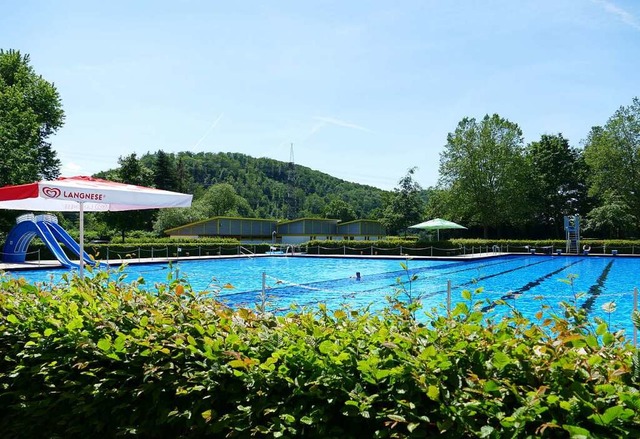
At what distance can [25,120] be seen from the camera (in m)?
28.0

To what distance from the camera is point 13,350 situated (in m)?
2.91

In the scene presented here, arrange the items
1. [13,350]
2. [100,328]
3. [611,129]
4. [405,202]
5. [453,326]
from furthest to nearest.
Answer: [405,202] → [611,129] → [13,350] → [100,328] → [453,326]

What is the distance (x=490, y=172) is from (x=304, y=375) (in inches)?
1900

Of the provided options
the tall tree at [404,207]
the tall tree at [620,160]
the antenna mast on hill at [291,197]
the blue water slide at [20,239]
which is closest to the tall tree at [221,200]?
the antenna mast on hill at [291,197]

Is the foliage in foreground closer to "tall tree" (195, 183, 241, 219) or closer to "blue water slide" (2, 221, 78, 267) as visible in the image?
"blue water slide" (2, 221, 78, 267)

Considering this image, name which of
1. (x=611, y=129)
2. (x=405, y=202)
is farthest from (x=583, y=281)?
(x=405, y=202)

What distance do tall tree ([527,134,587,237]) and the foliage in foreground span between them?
162 ft

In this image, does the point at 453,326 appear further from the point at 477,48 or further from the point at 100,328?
the point at 477,48

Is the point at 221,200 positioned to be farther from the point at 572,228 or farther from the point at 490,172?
the point at 572,228

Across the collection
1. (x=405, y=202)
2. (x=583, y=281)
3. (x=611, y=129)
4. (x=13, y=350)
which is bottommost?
(x=583, y=281)

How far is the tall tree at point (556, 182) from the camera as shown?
1916 inches

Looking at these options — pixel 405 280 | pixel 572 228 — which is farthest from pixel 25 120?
pixel 572 228

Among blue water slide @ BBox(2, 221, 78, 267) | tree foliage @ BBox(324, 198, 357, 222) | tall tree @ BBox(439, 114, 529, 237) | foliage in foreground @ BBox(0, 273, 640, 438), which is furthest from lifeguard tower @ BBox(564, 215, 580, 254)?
tree foliage @ BBox(324, 198, 357, 222)

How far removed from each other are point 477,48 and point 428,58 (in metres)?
1.40
